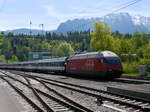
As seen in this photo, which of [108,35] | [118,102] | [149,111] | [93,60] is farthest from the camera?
[108,35]

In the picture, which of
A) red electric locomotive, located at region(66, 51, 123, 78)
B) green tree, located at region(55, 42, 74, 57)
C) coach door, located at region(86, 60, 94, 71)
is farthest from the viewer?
green tree, located at region(55, 42, 74, 57)

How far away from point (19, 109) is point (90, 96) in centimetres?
477

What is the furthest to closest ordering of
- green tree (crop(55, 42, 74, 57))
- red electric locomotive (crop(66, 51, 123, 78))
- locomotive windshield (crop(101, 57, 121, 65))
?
green tree (crop(55, 42, 74, 57)) < locomotive windshield (crop(101, 57, 121, 65)) < red electric locomotive (crop(66, 51, 123, 78))

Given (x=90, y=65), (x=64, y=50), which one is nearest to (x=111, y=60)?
(x=90, y=65)

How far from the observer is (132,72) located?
4553cm

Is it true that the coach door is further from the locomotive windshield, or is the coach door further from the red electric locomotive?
the locomotive windshield

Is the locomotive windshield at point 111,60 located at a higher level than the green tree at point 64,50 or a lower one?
lower

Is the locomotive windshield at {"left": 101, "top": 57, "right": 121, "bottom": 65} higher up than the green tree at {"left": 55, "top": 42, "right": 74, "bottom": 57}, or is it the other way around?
the green tree at {"left": 55, "top": 42, "right": 74, "bottom": 57}

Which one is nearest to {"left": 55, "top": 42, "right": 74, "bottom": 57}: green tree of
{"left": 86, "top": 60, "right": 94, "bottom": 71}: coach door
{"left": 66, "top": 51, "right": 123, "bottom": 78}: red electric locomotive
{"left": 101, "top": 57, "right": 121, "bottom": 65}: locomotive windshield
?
{"left": 66, "top": 51, "right": 123, "bottom": 78}: red electric locomotive

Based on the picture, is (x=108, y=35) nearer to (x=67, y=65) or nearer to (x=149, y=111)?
(x=67, y=65)

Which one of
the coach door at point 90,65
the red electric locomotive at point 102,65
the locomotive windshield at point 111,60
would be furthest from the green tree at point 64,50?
the locomotive windshield at point 111,60

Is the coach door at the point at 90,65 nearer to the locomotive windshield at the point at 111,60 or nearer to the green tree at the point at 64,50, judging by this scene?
the locomotive windshield at the point at 111,60

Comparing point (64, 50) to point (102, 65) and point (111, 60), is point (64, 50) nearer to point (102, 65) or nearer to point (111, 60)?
point (111, 60)

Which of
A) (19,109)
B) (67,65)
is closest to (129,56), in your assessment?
(67,65)
